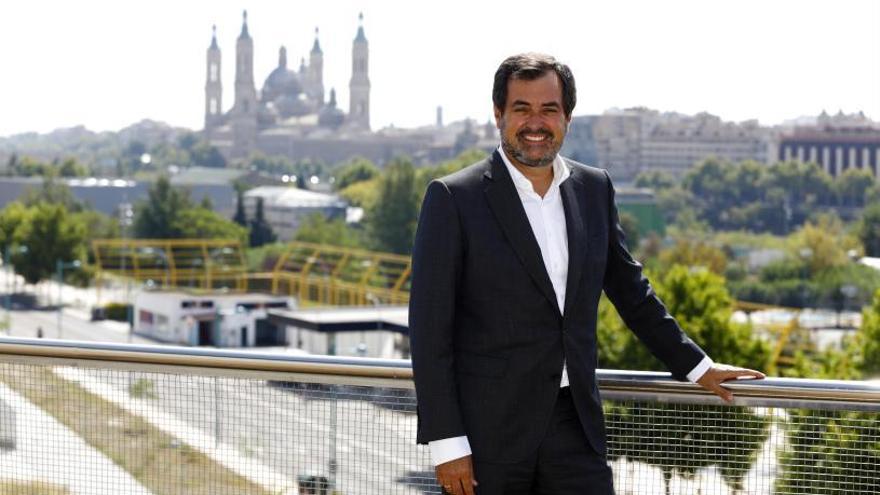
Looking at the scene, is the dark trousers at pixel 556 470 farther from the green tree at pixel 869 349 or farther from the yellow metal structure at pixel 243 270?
the yellow metal structure at pixel 243 270

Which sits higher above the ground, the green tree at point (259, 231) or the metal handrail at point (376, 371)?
the metal handrail at point (376, 371)

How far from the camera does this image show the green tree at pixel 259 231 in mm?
63219

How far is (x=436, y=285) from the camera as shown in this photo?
2.69 meters

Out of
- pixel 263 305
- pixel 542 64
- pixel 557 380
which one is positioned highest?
pixel 542 64

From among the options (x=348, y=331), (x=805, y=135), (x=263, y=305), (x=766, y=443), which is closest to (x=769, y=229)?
(x=805, y=135)

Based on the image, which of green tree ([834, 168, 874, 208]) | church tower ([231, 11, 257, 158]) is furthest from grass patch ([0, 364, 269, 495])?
church tower ([231, 11, 257, 158])

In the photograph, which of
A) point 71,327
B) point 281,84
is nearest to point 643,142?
point 281,84

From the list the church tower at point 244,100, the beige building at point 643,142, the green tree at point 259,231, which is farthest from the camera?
the church tower at point 244,100

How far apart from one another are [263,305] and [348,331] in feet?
25.0

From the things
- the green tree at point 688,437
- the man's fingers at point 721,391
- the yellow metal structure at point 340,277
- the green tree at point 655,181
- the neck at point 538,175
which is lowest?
the yellow metal structure at point 340,277

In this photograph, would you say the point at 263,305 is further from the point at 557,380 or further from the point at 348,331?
the point at 557,380

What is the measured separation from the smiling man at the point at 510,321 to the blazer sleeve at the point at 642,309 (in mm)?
209

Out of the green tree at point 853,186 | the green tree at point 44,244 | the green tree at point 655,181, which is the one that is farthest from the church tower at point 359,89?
the green tree at point 44,244

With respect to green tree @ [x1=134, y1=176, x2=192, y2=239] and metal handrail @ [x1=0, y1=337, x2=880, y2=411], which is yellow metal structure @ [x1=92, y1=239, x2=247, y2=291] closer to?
green tree @ [x1=134, y1=176, x2=192, y2=239]
